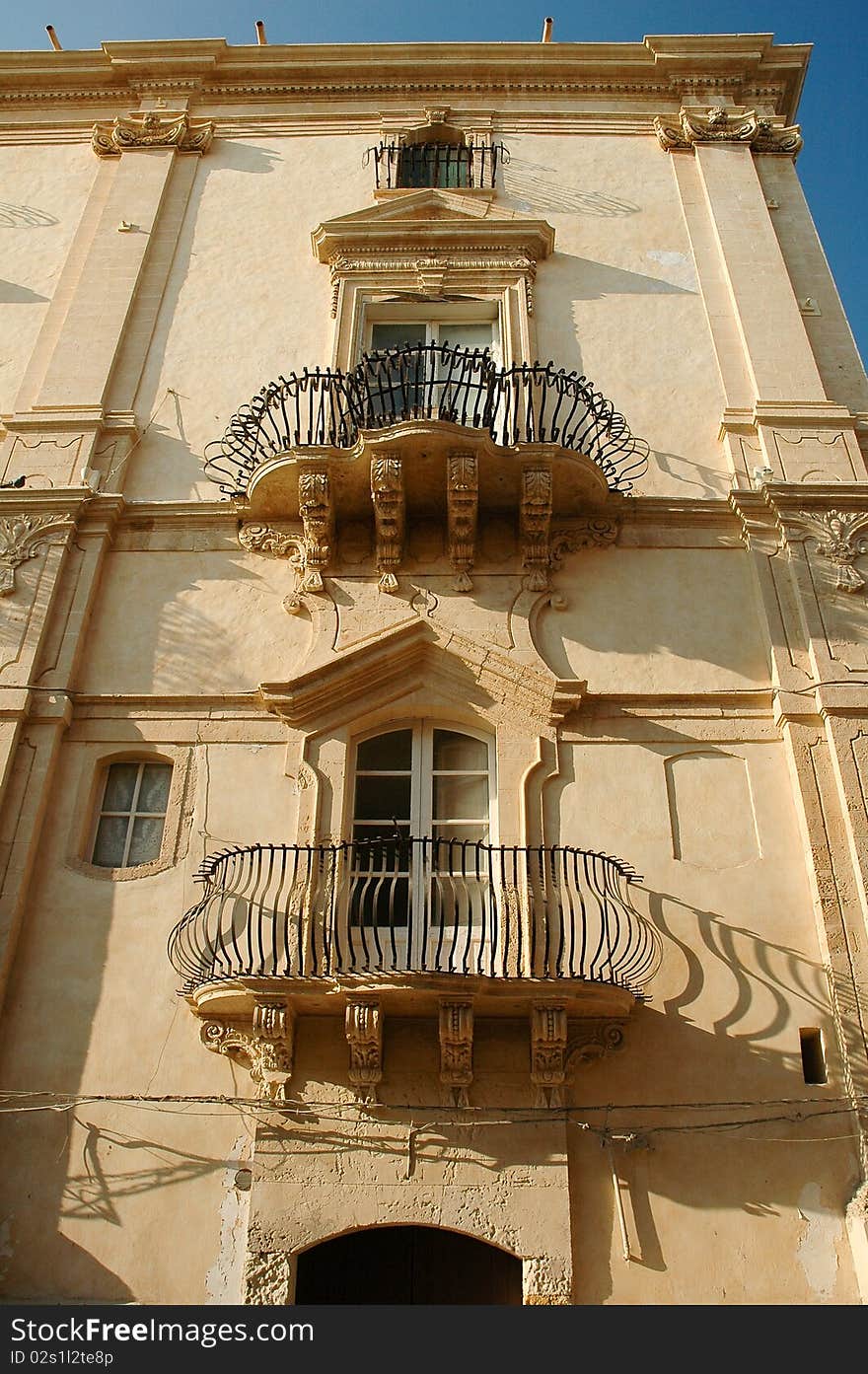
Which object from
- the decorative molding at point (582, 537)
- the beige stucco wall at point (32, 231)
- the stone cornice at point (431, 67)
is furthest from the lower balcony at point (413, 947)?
the stone cornice at point (431, 67)

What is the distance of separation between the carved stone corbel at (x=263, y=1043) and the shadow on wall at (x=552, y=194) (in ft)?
31.6

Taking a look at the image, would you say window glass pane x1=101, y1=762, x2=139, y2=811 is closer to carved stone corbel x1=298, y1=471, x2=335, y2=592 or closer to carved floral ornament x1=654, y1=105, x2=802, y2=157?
carved stone corbel x1=298, y1=471, x2=335, y2=592

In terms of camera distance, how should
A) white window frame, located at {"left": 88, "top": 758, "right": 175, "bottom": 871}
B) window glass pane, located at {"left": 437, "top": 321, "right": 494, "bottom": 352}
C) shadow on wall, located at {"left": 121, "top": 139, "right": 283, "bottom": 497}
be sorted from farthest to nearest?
window glass pane, located at {"left": 437, "top": 321, "right": 494, "bottom": 352} < shadow on wall, located at {"left": 121, "top": 139, "right": 283, "bottom": 497} < white window frame, located at {"left": 88, "top": 758, "right": 175, "bottom": 871}

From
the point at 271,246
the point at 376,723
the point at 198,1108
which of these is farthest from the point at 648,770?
the point at 271,246

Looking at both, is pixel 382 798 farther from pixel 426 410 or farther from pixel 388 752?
pixel 426 410

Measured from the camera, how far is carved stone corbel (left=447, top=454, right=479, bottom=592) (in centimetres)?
911

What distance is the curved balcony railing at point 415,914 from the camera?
738 centimetres

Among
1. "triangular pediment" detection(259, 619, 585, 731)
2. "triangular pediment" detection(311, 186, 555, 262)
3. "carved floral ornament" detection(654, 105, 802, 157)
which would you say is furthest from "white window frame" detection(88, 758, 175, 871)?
"carved floral ornament" detection(654, 105, 802, 157)

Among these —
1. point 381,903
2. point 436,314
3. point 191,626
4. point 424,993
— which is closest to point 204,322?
point 436,314

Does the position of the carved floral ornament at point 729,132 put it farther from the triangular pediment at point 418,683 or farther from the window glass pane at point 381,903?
the window glass pane at point 381,903

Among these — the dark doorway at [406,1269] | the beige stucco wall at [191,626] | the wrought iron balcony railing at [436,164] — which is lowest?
the dark doorway at [406,1269]

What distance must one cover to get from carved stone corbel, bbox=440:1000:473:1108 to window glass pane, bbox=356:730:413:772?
2.24 meters

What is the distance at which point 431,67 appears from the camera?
13.7m

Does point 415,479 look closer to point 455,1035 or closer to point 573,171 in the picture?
point 455,1035
